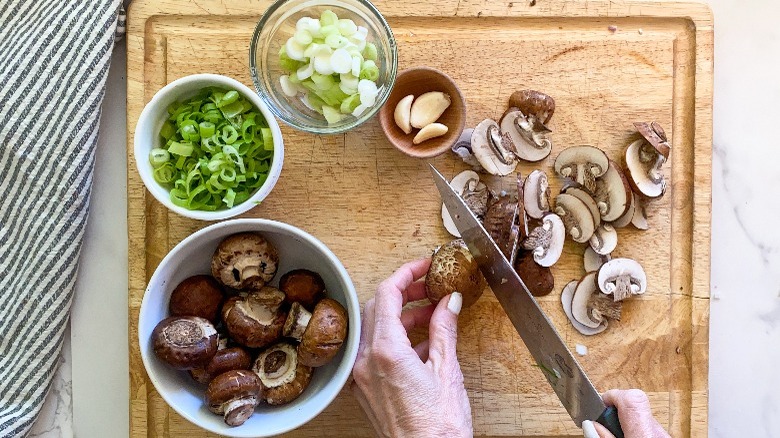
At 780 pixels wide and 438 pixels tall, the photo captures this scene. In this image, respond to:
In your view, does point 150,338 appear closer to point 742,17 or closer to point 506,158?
point 506,158

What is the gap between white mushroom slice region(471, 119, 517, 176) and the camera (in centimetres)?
182

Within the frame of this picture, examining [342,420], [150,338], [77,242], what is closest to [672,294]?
[342,420]

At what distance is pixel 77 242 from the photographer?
1.88m

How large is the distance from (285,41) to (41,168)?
70cm

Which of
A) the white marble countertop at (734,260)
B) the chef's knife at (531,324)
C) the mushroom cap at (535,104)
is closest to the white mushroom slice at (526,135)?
the mushroom cap at (535,104)

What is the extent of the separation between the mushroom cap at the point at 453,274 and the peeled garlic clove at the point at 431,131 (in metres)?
0.28

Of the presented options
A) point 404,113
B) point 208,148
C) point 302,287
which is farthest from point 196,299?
point 404,113

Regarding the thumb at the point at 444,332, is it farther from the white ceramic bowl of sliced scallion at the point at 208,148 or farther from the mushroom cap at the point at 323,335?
the white ceramic bowl of sliced scallion at the point at 208,148

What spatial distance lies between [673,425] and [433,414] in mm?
719

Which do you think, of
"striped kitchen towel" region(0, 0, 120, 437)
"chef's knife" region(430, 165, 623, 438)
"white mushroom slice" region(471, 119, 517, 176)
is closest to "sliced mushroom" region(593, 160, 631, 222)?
"white mushroom slice" region(471, 119, 517, 176)

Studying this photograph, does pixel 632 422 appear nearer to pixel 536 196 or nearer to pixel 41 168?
pixel 536 196

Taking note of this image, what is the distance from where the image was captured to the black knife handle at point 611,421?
5.29 ft

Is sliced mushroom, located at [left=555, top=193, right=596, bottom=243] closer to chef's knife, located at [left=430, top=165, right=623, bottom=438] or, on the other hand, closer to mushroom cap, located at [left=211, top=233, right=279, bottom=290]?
chef's knife, located at [left=430, top=165, right=623, bottom=438]

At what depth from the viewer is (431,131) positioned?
179 cm
